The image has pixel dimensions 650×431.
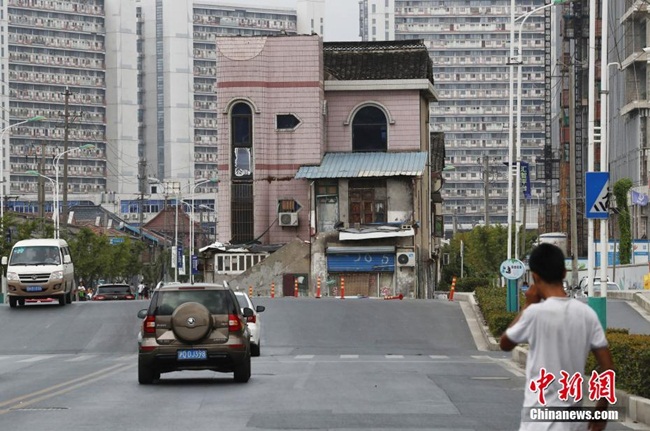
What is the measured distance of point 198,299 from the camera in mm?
23438

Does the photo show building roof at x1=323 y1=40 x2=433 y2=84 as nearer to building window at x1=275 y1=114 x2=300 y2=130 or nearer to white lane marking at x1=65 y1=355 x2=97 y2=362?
building window at x1=275 y1=114 x2=300 y2=130

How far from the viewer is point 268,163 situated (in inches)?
3036

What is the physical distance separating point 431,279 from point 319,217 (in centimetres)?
1032

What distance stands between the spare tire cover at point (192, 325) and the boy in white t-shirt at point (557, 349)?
13.9 meters

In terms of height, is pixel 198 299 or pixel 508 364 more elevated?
pixel 198 299

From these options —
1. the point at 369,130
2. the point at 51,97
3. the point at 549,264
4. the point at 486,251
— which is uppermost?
the point at 51,97

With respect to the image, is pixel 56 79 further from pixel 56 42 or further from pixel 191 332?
pixel 191 332

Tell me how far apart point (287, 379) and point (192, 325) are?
2437 mm

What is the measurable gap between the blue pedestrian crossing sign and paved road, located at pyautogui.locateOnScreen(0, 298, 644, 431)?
3.20 m

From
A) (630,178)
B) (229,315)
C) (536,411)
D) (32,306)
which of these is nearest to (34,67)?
(630,178)

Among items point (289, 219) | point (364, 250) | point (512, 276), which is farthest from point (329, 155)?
point (512, 276)

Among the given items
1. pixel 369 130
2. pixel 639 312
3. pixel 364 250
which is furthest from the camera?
pixel 369 130

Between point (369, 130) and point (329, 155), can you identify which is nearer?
point (329, 155)

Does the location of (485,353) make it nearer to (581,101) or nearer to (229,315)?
(229,315)
